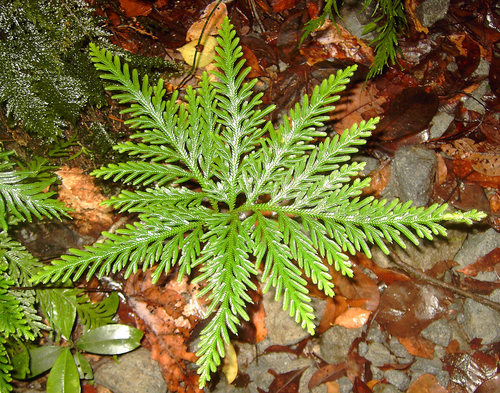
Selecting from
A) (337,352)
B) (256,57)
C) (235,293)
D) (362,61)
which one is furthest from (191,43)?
(337,352)

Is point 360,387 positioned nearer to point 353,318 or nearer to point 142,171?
point 353,318

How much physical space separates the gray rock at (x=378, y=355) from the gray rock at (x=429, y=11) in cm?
316

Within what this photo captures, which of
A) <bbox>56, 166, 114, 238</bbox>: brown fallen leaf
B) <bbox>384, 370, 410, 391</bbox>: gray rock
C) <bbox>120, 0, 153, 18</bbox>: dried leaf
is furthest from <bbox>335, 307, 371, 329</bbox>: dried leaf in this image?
<bbox>120, 0, 153, 18</bbox>: dried leaf

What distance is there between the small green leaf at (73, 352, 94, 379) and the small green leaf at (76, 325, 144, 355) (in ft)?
0.35

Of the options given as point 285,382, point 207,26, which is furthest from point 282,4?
point 285,382

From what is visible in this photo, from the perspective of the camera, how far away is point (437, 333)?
3.20m

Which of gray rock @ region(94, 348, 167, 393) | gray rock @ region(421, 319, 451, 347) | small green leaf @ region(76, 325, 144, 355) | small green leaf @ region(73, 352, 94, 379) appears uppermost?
small green leaf @ region(76, 325, 144, 355)

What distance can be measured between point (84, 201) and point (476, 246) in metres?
3.36

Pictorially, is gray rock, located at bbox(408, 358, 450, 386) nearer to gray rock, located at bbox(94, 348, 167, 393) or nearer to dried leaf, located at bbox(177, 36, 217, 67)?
gray rock, located at bbox(94, 348, 167, 393)

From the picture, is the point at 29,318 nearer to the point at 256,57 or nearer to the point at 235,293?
the point at 235,293

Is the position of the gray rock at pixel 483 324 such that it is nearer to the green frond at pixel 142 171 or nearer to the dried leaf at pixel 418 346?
the dried leaf at pixel 418 346

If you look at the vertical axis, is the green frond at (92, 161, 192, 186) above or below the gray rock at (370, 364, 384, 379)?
above

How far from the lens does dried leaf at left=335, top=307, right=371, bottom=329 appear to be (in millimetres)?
3129

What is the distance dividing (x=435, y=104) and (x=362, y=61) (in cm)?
78
